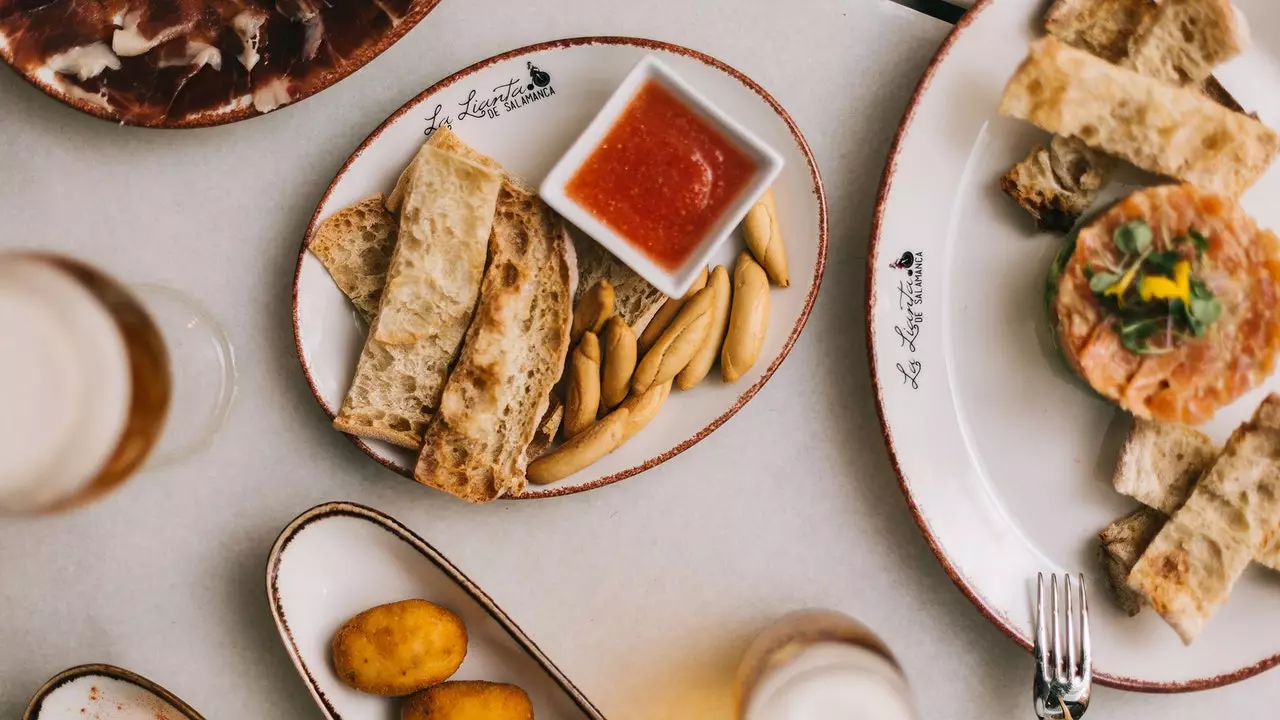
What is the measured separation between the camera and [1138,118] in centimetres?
182

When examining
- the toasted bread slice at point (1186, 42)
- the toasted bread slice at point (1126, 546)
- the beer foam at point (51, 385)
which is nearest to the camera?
the beer foam at point (51, 385)

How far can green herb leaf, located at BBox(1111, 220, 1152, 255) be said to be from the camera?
5.78 ft

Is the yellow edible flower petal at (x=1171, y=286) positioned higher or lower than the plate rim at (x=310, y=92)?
lower

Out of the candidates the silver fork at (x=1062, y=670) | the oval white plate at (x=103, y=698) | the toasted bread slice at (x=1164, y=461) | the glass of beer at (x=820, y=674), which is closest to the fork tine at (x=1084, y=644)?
the silver fork at (x=1062, y=670)

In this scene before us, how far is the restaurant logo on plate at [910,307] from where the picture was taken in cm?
188

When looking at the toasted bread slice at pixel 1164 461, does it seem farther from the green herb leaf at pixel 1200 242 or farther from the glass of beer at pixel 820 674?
the glass of beer at pixel 820 674

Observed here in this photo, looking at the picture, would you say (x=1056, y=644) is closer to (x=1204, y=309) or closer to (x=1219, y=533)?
(x=1219, y=533)

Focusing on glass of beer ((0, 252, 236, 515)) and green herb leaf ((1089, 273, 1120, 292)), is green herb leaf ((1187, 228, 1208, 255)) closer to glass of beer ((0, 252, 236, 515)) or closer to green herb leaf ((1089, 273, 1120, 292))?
green herb leaf ((1089, 273, 1120, 292))

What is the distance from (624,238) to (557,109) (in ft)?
1.15

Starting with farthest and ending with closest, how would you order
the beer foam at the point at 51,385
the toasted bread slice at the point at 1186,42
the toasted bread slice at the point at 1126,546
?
the toasted bread slice at the point at 1126,546 → the toasted bread slice at the point at 1186,42 → the beer foam at the point at 51,385

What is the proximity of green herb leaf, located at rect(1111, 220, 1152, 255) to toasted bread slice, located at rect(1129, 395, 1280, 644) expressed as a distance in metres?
0.45

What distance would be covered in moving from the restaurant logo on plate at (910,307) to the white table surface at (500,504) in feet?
0.32

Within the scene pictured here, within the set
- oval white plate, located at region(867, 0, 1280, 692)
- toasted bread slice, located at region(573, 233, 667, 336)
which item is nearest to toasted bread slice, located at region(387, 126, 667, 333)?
toasted bread slice, located at region(573, 233, 667, 336)

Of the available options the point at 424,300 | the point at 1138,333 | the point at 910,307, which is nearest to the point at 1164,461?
the point at 1138,333
